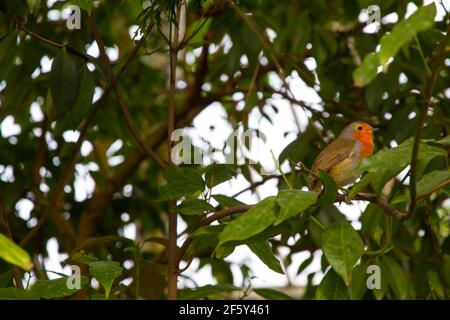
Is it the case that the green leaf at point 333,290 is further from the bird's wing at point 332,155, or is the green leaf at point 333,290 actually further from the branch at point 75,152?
the bird's wing at point 332,155

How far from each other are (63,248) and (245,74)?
166 centimetres

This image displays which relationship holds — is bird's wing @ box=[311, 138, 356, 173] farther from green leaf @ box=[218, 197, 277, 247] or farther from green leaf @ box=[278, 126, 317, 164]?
green leaf @ box=[218, 197, 277, 247]

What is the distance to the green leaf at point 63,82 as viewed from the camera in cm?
311

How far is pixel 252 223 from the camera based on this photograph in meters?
2.08

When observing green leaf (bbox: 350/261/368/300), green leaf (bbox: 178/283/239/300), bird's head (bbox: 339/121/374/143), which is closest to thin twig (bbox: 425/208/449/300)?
bird's head (bbox: 339/121/374/143)

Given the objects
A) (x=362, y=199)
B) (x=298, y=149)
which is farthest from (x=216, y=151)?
(x=362, y=199)

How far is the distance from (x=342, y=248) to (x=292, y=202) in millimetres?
220

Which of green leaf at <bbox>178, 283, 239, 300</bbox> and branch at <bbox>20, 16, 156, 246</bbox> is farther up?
branch at <bbox>20, 16, 156, 246</bbox>

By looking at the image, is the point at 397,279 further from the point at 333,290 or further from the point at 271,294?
the point at 333,290

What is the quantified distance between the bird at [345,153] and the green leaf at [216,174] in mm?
1167

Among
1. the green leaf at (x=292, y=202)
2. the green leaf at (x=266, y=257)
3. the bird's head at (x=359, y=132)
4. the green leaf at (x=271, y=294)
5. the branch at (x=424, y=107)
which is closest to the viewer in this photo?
the branch at (x=424, y=107)

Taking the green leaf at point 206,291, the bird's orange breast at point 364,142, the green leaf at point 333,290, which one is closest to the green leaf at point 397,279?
the green leaf at point 206,291

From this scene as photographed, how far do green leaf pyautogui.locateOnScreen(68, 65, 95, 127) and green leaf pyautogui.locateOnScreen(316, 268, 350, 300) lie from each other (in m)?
1.33

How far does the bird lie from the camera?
430 cm
